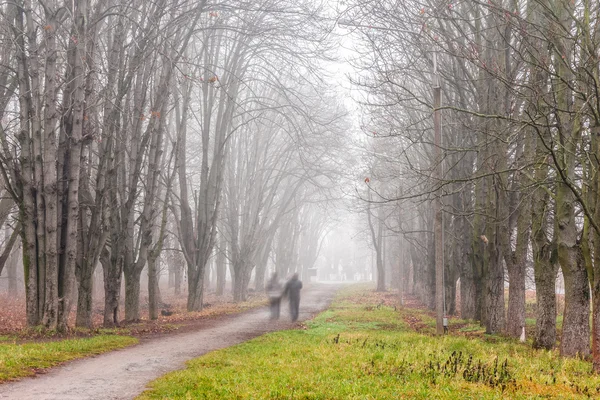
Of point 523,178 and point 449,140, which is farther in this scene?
point 449,140

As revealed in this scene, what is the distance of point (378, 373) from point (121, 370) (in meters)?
4.03

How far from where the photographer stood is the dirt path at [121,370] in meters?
6.92

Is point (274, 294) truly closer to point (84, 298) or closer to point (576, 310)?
A: point (84, 298)

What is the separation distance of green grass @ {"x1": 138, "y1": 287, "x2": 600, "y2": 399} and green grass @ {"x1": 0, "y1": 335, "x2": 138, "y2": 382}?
2007 millimetres

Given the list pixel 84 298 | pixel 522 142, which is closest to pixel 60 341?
pixel 84 298

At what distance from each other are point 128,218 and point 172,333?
12.3 feet

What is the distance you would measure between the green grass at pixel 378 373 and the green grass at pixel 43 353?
79.0 inches

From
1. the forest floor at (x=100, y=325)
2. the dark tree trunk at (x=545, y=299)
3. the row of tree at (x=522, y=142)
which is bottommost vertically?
the forest floor at (x=100, y=325)

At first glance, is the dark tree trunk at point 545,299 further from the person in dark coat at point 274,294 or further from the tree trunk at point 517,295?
the person in dark coat at point 274,294

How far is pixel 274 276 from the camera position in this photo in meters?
19.6

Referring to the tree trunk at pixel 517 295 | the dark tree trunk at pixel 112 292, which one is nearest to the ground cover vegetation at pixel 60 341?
the dark tree trunk at pixel 112 292

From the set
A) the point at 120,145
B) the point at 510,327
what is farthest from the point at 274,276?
the point at 510,327

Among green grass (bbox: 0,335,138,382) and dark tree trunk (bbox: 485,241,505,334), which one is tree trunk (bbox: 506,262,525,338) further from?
green grass (bbox: 0,335,138,382)

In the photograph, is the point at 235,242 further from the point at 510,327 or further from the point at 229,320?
the point at 510,327
